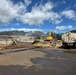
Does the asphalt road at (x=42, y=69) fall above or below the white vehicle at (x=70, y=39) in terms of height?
below

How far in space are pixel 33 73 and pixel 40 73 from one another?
386 millimetres

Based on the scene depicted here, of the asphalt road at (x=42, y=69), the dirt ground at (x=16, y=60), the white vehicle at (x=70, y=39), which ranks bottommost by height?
the asphalt road at (x=42, y=69)

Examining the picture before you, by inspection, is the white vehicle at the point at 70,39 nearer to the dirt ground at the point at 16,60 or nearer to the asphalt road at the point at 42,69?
the dirt ground at the point at 16,60

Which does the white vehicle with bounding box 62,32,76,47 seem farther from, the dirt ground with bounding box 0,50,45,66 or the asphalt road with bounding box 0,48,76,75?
the asphalt road with bounding box 0,48,76,75

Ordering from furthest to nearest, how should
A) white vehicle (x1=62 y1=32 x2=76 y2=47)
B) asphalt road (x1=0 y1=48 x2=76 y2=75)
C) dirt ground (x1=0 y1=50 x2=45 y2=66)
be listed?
white vehicle (x1=62 y1=32 x2=76 y2=47), dirt ground (x1=0 y1=50 x2=45 y2=66), asphalt road (x1=0 y1=48 x2=76 y2=75)

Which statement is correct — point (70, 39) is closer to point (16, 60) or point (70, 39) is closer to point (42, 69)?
point (16, 60)

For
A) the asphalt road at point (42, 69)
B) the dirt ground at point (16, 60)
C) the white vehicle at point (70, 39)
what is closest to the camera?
the asphalt road at point (42, 69)

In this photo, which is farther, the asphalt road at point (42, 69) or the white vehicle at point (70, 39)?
the white vehicle at point (70, 39)

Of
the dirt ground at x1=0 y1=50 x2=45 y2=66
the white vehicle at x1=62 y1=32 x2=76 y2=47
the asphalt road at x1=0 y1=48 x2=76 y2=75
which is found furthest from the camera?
the white vehicle at x1=62 y1=32 x2=76 y2=47

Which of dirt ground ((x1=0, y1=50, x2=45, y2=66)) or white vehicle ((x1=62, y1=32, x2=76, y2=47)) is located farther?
white vehicle ((x1=62, y1=32, x2=76, y2=47))

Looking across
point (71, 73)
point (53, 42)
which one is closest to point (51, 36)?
point (53, 42)

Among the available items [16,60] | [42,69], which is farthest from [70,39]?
[42,69]

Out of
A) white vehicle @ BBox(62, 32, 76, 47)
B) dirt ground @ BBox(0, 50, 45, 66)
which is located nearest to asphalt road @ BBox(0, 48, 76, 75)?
dirt ground @ BBox(0, 50, 45, 66)

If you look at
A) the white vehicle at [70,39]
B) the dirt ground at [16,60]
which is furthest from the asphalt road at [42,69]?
the white vehicle at [70,39]
